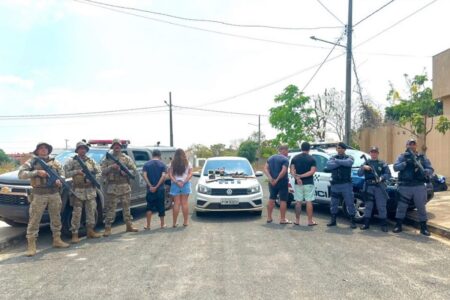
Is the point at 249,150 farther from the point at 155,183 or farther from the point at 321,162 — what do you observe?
the point at 155,183

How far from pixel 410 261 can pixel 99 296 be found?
13.7ft

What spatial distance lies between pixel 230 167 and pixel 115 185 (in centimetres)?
346

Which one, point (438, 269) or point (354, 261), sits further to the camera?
point (354, 261)

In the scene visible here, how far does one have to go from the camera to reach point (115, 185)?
8.11m

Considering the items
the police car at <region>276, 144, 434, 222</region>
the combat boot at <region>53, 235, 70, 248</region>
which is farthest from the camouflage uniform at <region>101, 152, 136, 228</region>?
the police car at <region>276, 144, 434, 222</region>

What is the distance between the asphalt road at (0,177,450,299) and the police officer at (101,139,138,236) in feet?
1.28

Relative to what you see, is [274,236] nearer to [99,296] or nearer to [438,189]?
[99,296]

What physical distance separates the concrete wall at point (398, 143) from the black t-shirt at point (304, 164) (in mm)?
10458

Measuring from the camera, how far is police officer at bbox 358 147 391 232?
8.09 metres

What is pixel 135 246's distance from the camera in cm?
679

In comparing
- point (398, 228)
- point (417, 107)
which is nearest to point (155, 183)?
point (398, 228)

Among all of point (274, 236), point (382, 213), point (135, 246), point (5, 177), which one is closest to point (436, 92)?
point (382, 213)

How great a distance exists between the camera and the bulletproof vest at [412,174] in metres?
7.70

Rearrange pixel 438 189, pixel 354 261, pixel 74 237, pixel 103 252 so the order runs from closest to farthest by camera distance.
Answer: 1. pixel 354 261
2. pixel 103 252
3. pixel 74 237
4. pixel 438 189
